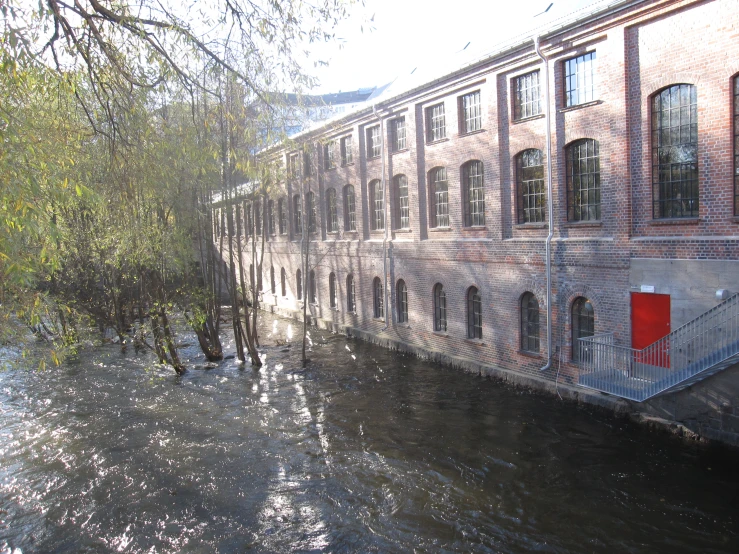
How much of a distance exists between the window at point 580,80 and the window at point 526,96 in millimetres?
893

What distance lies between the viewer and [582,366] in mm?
13039

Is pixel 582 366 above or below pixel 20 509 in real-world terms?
above

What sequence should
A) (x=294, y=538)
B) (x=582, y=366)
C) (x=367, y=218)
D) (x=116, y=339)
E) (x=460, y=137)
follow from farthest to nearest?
1. (x=116, y=339)
2. (x=367, y=218)
3. (x=460, y=137)
4. (x=582, y=366)
5. (x=294, y=538)

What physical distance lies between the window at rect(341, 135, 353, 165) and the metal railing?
44.5 feet

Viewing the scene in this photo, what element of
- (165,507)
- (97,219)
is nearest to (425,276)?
(97,219)

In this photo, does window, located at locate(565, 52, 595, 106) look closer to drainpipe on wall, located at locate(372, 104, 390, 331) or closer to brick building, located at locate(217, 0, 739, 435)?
brick building, located at locate(217, 0, 739, 435)

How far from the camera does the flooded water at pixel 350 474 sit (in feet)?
28.4

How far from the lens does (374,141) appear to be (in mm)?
22156

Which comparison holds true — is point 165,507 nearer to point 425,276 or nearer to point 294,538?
point 294,538

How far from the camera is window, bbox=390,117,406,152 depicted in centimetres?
2044

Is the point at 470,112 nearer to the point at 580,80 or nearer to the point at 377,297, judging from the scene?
the point at 580,80

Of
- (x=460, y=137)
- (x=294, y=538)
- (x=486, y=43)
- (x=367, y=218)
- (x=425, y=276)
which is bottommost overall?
(x=294, y=538)

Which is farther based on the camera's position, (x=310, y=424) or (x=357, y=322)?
(x=357, y=322)

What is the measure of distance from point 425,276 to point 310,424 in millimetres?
7254
